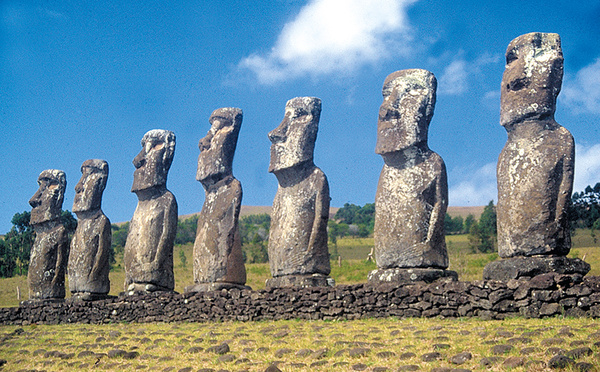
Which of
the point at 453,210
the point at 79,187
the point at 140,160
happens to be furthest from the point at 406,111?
the point at 453,210

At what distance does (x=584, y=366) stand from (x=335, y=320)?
5.55 metres

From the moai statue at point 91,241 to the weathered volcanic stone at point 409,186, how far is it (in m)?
8.63

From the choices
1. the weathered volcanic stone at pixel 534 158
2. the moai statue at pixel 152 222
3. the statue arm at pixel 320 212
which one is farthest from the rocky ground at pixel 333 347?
the moai statue at pixel 152 222

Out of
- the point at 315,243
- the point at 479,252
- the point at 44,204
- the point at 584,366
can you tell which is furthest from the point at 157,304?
the point at 479,252

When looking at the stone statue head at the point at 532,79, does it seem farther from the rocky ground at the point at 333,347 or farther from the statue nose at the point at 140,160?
the statue nose at the point at 140,160

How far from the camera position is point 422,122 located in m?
12.5

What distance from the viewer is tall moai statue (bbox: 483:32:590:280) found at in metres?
10.7

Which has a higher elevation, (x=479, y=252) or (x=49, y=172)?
(x=49, y=172)

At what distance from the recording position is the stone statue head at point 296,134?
1376cm

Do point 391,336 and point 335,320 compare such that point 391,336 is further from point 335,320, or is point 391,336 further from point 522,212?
point 522,212

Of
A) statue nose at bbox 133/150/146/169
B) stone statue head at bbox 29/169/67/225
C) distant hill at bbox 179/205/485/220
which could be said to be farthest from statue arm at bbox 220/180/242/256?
distant hill at bbox 179/205/485/220

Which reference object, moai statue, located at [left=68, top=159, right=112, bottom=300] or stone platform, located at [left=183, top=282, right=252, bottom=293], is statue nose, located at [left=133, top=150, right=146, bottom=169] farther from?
stone platform, located at [left=183, top=282, right=252, bottom=293]

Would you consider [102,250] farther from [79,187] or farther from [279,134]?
[279,134]

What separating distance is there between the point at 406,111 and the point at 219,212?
5.07 meters
